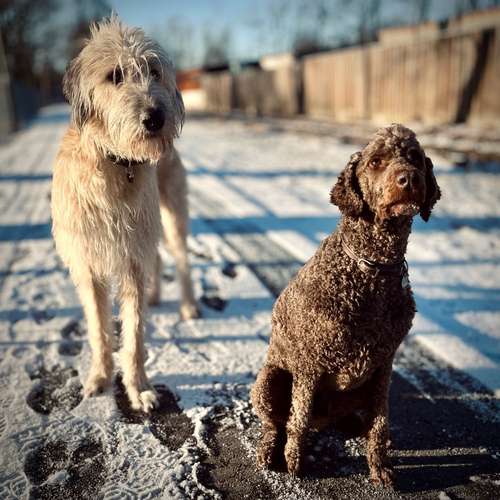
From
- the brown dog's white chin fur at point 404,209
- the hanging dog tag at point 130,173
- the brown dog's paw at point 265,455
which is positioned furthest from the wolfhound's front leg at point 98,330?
the brown dog's white chin fur at point 404,209

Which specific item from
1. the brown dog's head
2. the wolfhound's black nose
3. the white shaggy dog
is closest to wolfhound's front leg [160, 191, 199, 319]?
the white shaggy dog

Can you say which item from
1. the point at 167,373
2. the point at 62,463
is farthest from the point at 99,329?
the point at 62,463

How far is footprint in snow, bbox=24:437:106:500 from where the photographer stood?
2.24m

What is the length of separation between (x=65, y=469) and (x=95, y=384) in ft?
2.32

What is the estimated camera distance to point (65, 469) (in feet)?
7.75

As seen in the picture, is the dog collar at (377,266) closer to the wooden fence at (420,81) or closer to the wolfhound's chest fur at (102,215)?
the wolfhound's chest fur at (102,215)

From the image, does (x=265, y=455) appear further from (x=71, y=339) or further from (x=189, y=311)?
(x=71, y=339)

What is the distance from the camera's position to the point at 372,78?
1516 centimetres

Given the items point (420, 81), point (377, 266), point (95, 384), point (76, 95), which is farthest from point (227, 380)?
point (420, 81)

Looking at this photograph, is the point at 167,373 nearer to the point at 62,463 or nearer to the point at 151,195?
the point at 62,463

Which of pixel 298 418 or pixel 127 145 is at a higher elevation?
pixel 127 145

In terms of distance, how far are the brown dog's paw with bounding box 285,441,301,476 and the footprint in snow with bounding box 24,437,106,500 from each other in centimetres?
101

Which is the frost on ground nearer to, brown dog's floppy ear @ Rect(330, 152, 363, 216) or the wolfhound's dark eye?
brown dog's floppy ear @ Rect(330, 152, 363, 216)

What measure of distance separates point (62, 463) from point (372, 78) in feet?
51.6
